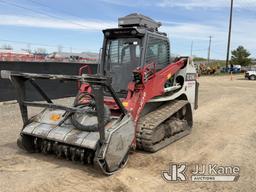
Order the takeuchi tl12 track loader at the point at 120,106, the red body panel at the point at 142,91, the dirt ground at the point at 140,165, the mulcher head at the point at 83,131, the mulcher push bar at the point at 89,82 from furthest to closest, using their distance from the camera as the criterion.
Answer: the red body panel at the point at 142,91, the takeuchi tl12 track loader at the point at 120,106, the mulcher head at the point at 83,131, the mulcher push bar at the point at 89,82, the dirt ground at the point at 140,165

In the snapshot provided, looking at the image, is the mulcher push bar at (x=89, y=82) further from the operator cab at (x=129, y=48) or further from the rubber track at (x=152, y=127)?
the operator cab at (x=129, y=48)

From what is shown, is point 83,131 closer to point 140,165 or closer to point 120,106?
point 120,106

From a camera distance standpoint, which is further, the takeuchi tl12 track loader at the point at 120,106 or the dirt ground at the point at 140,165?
the takeuchi tl12 track loader at the point at 120,106

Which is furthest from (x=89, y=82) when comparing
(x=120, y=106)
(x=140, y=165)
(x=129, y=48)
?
(x=129, y=48)

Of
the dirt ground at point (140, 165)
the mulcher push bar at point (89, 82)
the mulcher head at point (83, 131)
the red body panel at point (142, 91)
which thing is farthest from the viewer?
the red body panel at point (142, 91)

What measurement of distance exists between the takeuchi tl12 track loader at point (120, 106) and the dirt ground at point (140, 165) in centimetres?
19

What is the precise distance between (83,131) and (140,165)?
107 cm

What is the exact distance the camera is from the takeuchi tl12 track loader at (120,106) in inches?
215

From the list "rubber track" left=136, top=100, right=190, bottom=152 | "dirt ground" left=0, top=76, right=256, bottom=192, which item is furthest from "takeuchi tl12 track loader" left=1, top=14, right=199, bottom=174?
"dirt ground" left=0, top=76, right=256, bottom=192

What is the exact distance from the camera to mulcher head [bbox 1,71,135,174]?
5.30 metres

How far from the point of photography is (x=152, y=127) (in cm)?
641

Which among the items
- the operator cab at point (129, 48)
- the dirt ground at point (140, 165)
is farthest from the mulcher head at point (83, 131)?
the operator cab at point (129, 48)

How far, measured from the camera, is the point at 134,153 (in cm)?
654

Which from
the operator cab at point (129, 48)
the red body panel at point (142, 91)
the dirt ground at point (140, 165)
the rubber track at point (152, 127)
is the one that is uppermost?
the operator cab at point (129, 48)
